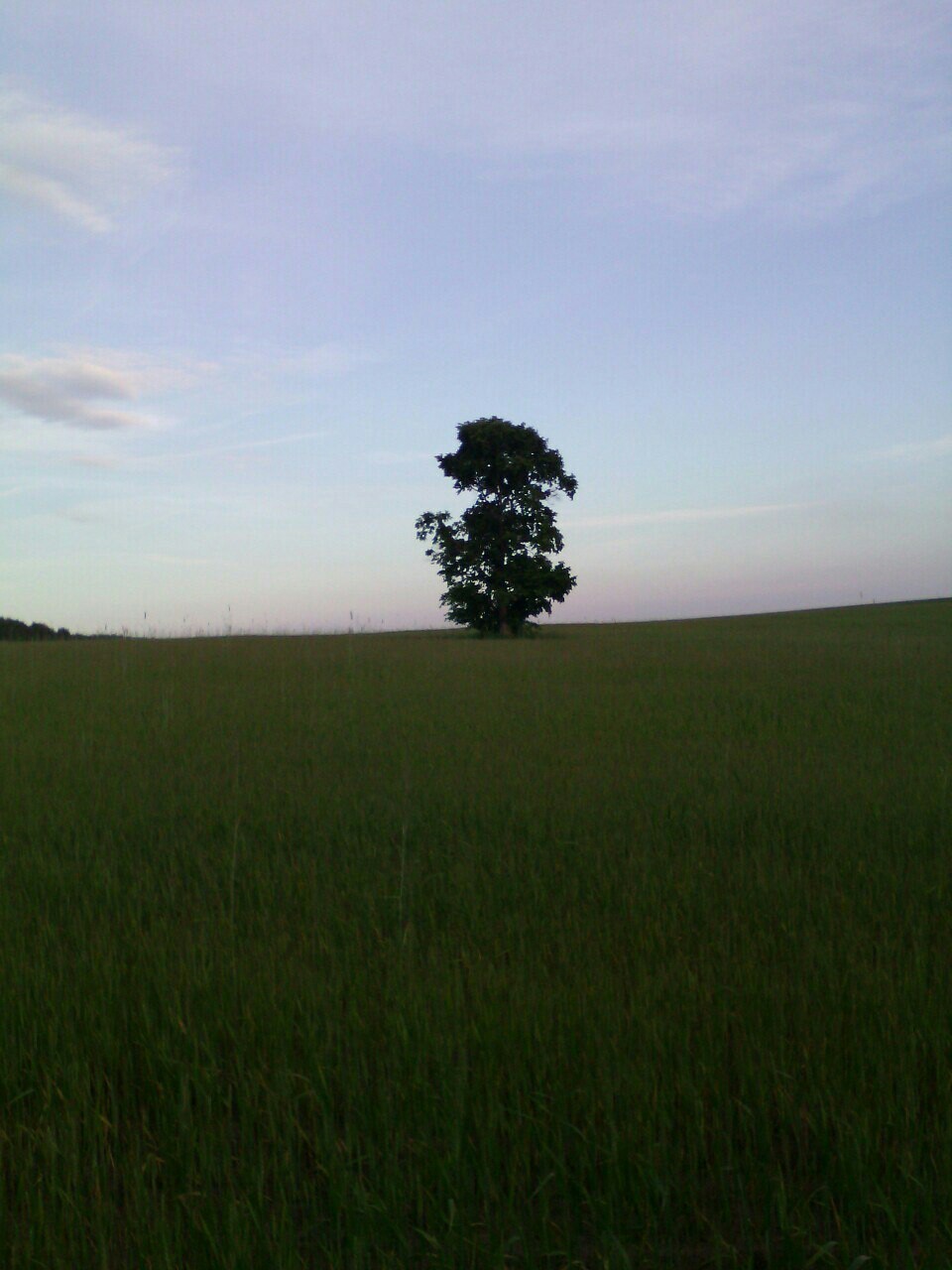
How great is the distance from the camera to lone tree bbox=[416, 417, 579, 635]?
3550cm

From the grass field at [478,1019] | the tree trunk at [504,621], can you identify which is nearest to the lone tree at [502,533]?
the tree trunk at [504,621]

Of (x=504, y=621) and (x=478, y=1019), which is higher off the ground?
(x=504, y=621)

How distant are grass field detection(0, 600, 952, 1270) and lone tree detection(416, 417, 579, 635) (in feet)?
95.0

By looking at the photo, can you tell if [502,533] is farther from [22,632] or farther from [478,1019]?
[478,1019]

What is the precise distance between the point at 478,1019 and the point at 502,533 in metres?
33.7

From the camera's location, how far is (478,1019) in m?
2.78

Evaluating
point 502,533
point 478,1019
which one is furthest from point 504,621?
point 478,1019

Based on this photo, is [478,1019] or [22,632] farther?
[22,632]

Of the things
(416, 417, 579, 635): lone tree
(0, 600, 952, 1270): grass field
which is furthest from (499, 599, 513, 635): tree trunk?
(0, 600, 952, 1270): grass field

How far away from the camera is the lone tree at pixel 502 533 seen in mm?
35500

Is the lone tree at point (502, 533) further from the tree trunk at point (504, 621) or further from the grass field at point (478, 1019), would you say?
the grass field at point (478, 1019)

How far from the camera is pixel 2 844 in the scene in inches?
194

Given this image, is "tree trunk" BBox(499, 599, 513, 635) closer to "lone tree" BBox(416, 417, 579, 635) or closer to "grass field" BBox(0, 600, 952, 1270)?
"lone tree" BBox(416, 417, 579, 635)

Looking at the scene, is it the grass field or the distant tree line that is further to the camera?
the distant tree line
